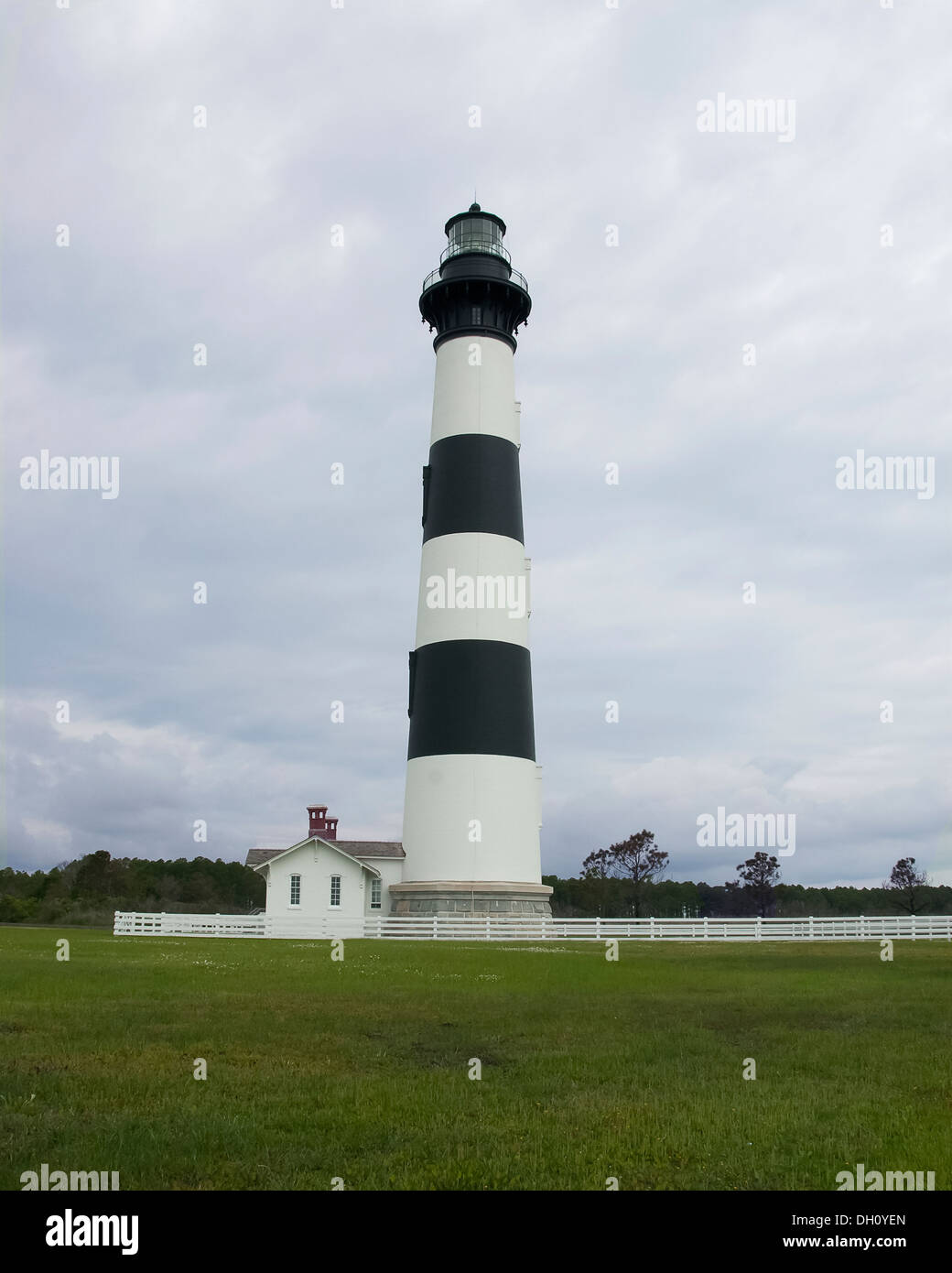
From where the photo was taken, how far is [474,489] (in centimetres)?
4050

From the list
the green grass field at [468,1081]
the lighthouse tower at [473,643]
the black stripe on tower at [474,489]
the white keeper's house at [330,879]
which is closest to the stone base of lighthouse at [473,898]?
the lighthouse tower at [473,643]

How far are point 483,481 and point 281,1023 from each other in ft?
96.8

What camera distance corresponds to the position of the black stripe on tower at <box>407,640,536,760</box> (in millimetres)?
38281

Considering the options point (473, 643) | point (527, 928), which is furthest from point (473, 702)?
point (527, 928)

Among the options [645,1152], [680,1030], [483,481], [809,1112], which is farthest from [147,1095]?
[483,481]

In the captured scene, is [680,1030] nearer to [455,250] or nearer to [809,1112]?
[809,1112]

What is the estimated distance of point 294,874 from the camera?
4312cm

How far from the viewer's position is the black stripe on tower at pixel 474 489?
40250 mm

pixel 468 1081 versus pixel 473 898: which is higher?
pixel 468 1081

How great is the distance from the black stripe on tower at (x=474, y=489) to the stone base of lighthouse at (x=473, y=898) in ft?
43.2

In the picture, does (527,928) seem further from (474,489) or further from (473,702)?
(474,489)

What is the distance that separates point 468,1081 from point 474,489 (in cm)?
3204

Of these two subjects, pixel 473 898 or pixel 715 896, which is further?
pixel 715 896

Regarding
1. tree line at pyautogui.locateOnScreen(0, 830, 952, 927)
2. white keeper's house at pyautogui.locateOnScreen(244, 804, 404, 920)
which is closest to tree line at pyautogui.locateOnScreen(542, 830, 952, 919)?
tree line at pyautogui.locateOnScreen(0, 830, 952, 927)
